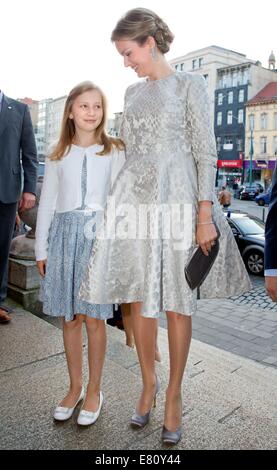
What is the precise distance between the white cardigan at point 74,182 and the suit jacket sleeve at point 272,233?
816 millimetres

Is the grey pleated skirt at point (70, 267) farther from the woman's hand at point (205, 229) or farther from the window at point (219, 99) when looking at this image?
the window at point (219, 99)

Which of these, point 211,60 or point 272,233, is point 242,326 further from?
point 211,60

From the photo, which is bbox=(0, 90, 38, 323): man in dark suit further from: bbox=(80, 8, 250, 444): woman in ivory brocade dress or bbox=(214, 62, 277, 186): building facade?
bbox=(214, 62, 277, 186): building facade

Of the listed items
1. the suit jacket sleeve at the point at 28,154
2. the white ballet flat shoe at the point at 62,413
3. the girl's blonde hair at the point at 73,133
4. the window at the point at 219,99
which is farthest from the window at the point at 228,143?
the white ballet flat shoe at the point at 62,413

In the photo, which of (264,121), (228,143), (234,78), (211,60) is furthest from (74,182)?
(211,60)

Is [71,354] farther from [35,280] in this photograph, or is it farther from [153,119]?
[35,280]

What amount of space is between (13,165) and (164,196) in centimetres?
172

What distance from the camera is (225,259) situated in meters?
1.96

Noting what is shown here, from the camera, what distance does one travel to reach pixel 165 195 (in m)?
1.88

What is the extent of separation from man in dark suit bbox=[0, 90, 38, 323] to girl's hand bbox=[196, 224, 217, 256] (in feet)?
6.00

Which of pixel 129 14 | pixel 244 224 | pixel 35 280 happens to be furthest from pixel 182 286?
pixel 244 224

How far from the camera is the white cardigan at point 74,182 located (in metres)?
2.06

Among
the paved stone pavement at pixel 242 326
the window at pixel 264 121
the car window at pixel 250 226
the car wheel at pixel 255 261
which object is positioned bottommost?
the paved stone pavement at pixel 242 326
